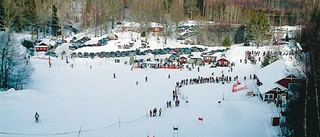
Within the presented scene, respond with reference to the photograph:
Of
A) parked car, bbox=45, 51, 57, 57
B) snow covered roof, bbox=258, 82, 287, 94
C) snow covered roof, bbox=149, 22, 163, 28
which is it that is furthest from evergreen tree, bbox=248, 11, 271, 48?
parked car, bbox=45, 51, 57, 57

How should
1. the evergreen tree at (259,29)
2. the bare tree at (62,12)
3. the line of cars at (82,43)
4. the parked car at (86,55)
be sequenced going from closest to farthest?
1. the parked car at (86,55)
2. the line of cars at (82,43)
3. the evergreen tree at (259,29)
4. the bare tree at (62,12)

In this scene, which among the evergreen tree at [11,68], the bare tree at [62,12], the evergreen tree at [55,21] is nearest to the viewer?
the evergreen tree at [11,68]

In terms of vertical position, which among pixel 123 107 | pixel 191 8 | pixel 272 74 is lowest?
pixel 123 107

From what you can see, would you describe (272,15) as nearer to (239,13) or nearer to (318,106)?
(239,13)

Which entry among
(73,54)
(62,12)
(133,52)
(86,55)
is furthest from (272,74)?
(62,12)

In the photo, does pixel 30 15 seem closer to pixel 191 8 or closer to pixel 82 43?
pixel 82 43

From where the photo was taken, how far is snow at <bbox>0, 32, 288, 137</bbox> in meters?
22.2

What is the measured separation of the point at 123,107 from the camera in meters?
27.8

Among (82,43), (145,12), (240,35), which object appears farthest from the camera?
(240,35)

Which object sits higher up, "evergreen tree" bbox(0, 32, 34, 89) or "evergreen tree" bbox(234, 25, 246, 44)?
"evergreen tree" bbox(234, 25, 246, 44)

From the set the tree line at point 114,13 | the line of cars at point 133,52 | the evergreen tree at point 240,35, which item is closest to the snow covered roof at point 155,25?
the tree line at point 114,13

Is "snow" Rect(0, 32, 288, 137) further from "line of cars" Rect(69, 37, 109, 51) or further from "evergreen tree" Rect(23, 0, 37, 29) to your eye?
"evergreen tree" Rect(23, 0, 37, 29)

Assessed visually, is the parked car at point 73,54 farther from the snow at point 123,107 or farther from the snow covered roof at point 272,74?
the snow covered roof at point 272,74

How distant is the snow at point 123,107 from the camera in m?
22.2
